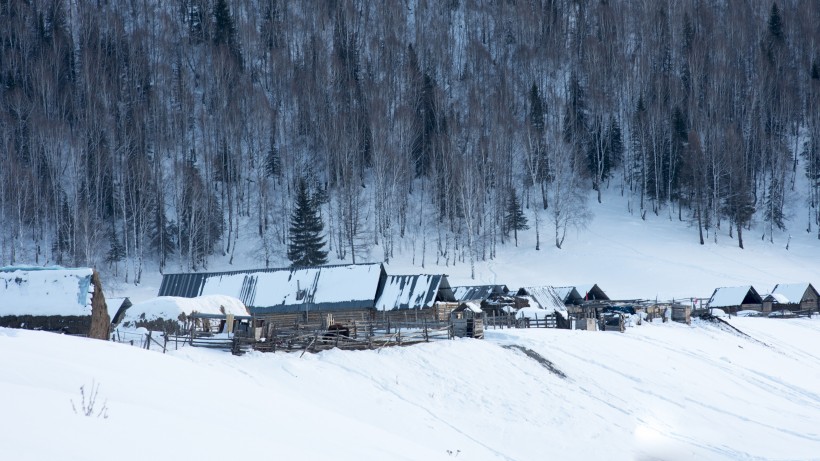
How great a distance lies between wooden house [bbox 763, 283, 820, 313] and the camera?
6188 centimetres

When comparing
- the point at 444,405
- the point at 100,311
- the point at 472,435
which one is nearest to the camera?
the point at 472,435

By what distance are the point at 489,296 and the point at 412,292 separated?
446 inches

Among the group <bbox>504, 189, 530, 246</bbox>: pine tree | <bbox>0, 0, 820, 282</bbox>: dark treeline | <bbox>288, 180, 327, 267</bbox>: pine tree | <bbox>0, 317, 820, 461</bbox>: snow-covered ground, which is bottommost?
<bbox>0, 317, 820, 461</bbox>: snow-covered ground

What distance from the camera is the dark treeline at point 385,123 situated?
243 feet

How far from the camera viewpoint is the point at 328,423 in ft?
51.3

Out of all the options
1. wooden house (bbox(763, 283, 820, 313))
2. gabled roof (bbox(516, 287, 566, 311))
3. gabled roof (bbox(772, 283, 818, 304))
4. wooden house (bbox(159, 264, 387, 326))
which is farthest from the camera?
gabled roof (bbox(772, 283, 818, 304))

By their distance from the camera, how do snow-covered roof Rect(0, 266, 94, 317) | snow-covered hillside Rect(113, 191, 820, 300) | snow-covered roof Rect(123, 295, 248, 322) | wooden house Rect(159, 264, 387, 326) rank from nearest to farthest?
snow-covered roof Rect(0, 266, 94, 317)
snow-covered roof Rect(123, 295, 248, 322)
wooden house Rect(159, 264, 387, 326)
snow-covered hillside Rect(113, 191, 820, 300)

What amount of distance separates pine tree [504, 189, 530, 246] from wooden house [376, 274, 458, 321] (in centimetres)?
2832

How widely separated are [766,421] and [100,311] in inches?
1017

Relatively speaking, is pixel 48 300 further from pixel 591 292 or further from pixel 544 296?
pixel 591 292

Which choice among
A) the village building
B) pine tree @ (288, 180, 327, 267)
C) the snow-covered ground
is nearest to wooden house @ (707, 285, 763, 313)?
the snow-covered ground

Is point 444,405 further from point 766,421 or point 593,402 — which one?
point 766,421

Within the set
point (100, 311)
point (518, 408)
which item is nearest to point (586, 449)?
point (518, 408)

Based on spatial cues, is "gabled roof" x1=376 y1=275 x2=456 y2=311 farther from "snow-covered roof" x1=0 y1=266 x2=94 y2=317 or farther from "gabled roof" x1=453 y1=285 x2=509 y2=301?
"snow-covered roof" x1=0 y1=266 x2=94 y2=317
